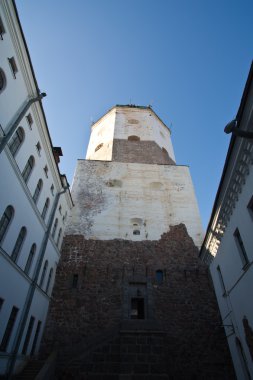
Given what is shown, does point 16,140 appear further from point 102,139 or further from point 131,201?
point 102,139

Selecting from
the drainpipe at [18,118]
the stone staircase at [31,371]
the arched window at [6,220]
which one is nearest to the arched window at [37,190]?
the arched window at [6,220]

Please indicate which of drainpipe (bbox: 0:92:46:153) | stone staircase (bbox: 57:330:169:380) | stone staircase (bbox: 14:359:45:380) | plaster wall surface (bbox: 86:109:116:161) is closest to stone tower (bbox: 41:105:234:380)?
stone staircase (bbox: 57:330:169:380)

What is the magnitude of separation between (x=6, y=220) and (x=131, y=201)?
11.4 meters

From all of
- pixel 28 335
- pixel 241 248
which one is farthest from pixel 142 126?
pixel 28 335

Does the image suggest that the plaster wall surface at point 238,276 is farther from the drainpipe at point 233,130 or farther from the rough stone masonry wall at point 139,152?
the rough stone masonry wall at point 139,152

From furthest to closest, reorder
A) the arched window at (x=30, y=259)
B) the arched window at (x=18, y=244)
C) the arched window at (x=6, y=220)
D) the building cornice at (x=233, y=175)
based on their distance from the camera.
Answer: the arched window at (x=30, y=259) < the arched window at (x=18, y=244) < the arched window at (x=6, y=220) < the building cornice at (x=233, y=175)

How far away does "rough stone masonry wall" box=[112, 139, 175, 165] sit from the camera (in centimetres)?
2403

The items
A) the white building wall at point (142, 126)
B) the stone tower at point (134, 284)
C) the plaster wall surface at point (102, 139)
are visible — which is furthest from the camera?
the white building wall at point (142, 126)

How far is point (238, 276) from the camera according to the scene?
9.16m

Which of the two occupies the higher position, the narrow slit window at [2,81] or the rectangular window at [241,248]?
the narrow slit window at [2,81]

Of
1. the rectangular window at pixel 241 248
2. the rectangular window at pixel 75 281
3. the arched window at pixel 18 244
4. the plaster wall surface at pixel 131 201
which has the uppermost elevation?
the plaster wall surface at pixel 131 201

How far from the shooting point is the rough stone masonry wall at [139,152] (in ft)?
78.8

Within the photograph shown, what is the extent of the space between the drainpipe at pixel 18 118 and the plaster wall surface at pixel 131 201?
31.0ft

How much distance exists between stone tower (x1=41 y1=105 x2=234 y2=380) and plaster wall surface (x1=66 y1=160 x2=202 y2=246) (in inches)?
3.0
